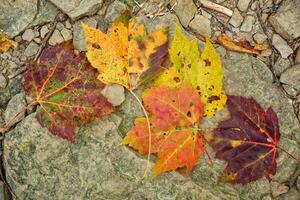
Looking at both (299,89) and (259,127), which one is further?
(299,89)

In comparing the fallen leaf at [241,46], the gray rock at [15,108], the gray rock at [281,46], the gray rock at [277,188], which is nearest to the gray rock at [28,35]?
the gray rock at [15,108]

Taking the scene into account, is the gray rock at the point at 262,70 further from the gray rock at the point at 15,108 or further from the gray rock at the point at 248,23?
the gray rock at the point at 15,108

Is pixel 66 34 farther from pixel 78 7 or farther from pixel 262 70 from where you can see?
pixel 262 70

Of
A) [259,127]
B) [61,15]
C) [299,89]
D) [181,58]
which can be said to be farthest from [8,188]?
[299,89]

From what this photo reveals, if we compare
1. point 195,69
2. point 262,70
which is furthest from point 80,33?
point 262,70

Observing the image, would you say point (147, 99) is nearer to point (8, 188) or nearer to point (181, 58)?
point (181, 58)
